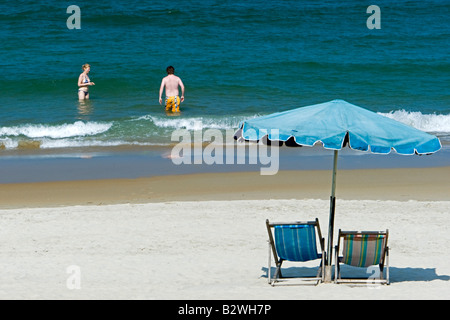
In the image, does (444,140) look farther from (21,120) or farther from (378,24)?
(378,24)

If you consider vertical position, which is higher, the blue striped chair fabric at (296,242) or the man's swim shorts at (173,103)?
the man's swim shorts at (173,103)

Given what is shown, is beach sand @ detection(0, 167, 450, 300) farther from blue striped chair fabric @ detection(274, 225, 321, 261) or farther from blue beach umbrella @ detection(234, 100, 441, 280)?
blue beach umbrella @ detection(234, 100, 441, 280)

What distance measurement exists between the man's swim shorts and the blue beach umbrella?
1099 cm

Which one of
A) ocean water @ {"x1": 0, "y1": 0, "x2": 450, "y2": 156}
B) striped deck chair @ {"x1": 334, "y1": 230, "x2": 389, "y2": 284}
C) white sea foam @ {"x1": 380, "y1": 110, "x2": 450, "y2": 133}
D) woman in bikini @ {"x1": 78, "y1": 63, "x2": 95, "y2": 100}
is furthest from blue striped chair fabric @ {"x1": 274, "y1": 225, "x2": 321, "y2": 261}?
woman in bikini @ {"x1": 78, "y1": 63, "x2": 95, "y2": 100}

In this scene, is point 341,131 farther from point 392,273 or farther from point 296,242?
point 392,273

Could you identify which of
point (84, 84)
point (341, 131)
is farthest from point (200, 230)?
point (84, 84)

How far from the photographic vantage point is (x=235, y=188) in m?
10.7

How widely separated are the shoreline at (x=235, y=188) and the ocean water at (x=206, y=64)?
137 inches

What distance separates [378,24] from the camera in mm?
26844

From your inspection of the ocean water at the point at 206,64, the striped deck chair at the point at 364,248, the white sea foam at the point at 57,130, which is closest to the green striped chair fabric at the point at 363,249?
the striped deck chair at the point at 364,248

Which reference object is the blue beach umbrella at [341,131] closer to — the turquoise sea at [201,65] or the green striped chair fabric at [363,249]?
the green striped chair fabric at [363,249]

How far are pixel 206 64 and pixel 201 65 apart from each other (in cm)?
19

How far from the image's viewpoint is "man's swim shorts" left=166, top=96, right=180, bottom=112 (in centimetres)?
1716

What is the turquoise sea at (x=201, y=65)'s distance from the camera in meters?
16.4
